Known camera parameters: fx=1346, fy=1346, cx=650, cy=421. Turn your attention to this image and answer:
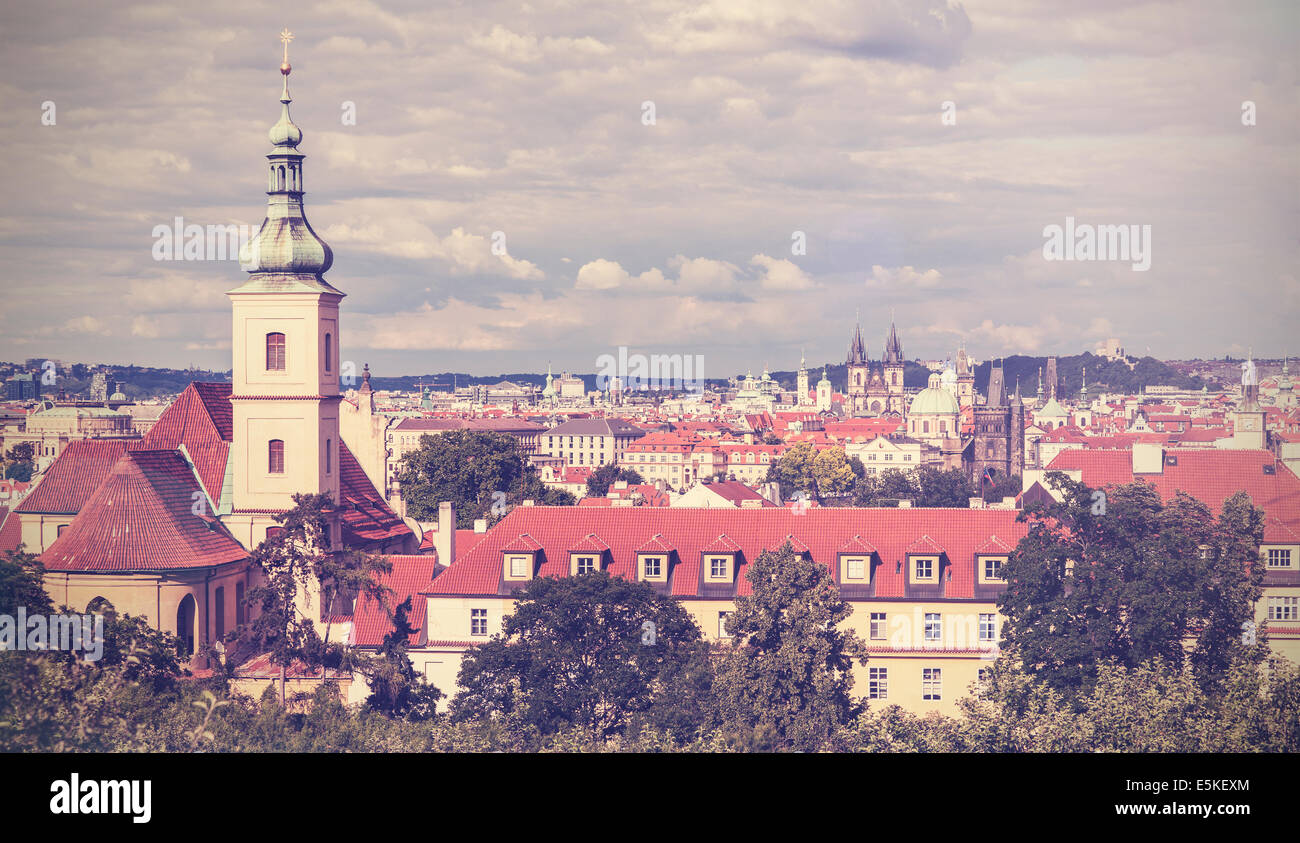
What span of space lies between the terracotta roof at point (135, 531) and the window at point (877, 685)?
17999 mm

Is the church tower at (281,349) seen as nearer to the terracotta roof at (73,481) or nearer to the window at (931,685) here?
the terracotta roof at (73,481)

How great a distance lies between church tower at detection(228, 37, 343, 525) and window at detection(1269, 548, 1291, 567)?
95.1ft

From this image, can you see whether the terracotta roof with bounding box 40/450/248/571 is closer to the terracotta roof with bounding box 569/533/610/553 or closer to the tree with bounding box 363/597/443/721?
the tree with bounding box 363/597/443/721

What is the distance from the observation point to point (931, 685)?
3491 centimetres

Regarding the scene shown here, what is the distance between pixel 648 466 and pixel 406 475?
98.2 metres

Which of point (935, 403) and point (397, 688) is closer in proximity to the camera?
point (397, 688)

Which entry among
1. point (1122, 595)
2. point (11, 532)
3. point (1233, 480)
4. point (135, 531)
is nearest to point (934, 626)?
point (1122, 595)

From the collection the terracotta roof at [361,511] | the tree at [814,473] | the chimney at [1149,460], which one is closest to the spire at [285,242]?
the terracotta roof at [361,511]

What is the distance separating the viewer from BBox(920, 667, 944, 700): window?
114 feet

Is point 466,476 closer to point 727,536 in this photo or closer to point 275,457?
point 275,457

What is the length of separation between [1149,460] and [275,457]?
35.8 meters

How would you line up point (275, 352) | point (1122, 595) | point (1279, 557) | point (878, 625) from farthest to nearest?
1. point (1279, 557)
2. point (275, 352)
3. point (878, 625)
4. point (1122, 595)
